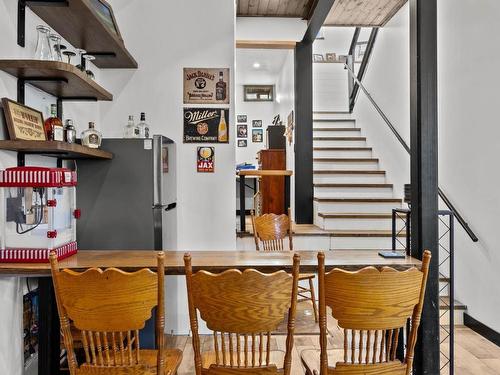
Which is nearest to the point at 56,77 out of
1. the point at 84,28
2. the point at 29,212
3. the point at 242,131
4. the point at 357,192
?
the point at 84,28

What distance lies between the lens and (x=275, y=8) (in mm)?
4695

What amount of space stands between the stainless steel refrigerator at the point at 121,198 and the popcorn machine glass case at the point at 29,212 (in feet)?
2.29

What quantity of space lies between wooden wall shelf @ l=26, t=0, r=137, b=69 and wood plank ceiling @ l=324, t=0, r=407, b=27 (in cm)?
258

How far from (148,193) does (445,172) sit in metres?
2.83

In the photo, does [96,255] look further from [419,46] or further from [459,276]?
[459,276]

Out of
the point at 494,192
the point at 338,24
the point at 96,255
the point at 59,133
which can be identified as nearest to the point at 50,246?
the point at 96,255

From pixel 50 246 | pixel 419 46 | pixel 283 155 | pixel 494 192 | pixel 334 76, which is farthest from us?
pixel 334 76

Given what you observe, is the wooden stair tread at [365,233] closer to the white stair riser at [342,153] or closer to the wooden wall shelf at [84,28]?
the white stair riser at [342,153]

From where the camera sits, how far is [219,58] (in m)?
3.36

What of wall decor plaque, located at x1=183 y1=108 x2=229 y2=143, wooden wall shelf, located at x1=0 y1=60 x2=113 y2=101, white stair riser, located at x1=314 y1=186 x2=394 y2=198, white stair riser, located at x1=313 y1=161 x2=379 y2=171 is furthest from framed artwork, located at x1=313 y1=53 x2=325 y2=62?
wooden wall shelf, located at x1=0 y1=60 x2=113 y2=101

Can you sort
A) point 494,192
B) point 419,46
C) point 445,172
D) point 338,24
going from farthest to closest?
point 338,24 → point 445,172 → point 494,192 → point 419,46

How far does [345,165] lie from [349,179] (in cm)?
32

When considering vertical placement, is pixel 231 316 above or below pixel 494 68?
below

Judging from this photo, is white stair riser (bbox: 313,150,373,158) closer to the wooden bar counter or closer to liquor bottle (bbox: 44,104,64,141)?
the wooden bar counter
